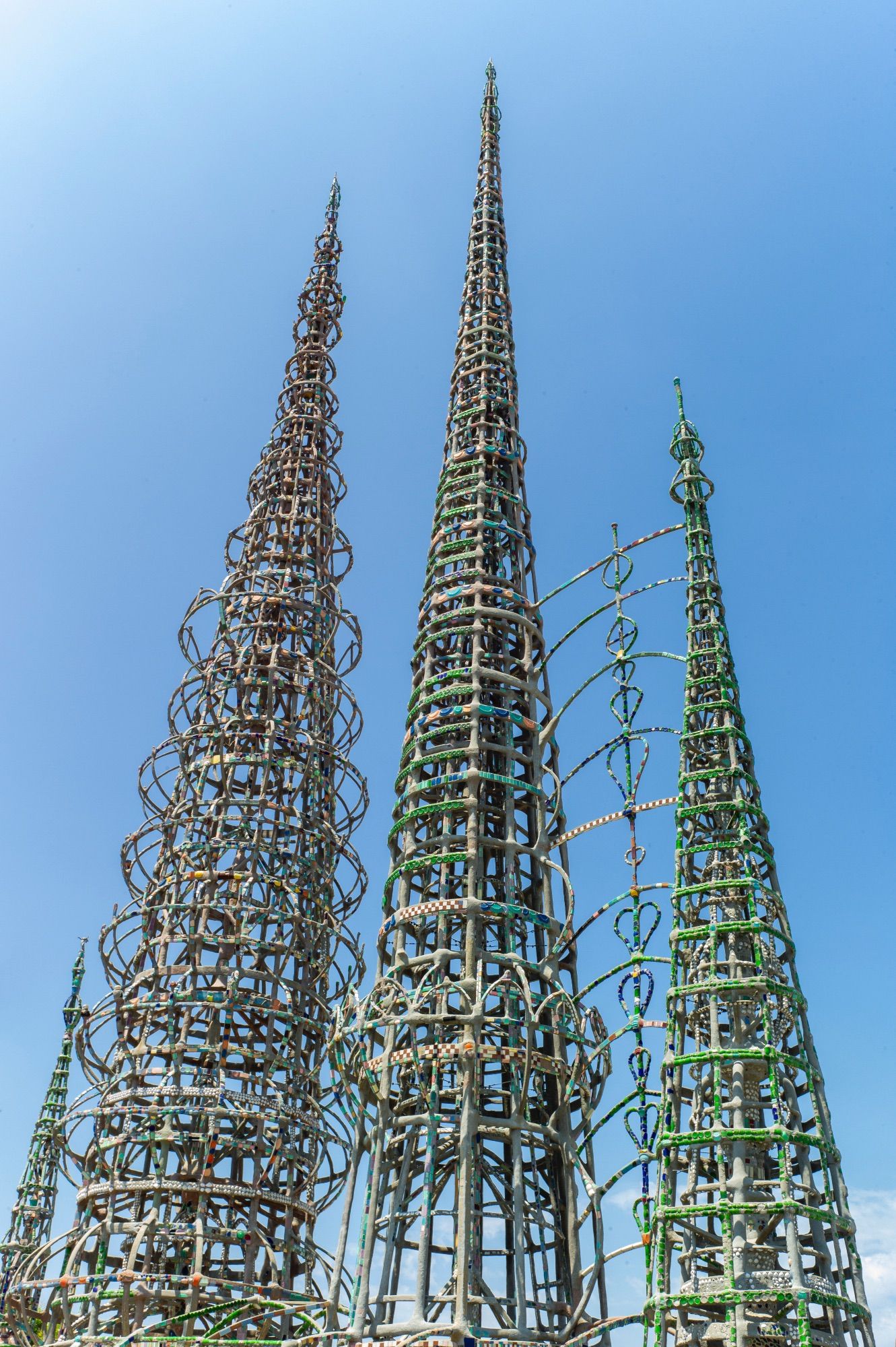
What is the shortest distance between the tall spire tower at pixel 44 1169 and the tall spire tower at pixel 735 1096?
1248 inches

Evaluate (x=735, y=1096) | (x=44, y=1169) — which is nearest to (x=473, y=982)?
(x=735, y=1096)

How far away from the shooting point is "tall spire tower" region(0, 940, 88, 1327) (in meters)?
53.0

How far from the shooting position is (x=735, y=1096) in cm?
2659

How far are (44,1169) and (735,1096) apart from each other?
129 feet

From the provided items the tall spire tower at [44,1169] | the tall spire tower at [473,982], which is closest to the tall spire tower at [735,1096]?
the tall spire tower at [473,982]

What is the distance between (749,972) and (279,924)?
51.5ft

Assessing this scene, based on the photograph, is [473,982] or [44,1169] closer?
[473,982]

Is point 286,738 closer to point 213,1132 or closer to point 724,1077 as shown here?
point 213,1132

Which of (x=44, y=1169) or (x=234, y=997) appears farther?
(x=44, y=1169)

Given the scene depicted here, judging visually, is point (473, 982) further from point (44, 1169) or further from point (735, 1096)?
point (44, 1169)

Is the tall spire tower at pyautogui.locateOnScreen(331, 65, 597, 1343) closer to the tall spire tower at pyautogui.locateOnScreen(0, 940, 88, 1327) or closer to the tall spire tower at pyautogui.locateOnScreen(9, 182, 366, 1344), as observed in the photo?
the tall spire tower at pyautogui.locateOnScreen(9, 182, 366, 1344)

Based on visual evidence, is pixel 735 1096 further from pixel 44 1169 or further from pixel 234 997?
pixel 44 1169

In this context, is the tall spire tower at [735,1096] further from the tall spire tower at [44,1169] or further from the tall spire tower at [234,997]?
the tall spire tower at [44,1169]

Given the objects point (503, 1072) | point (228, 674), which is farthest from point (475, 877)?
point (228, 674)
